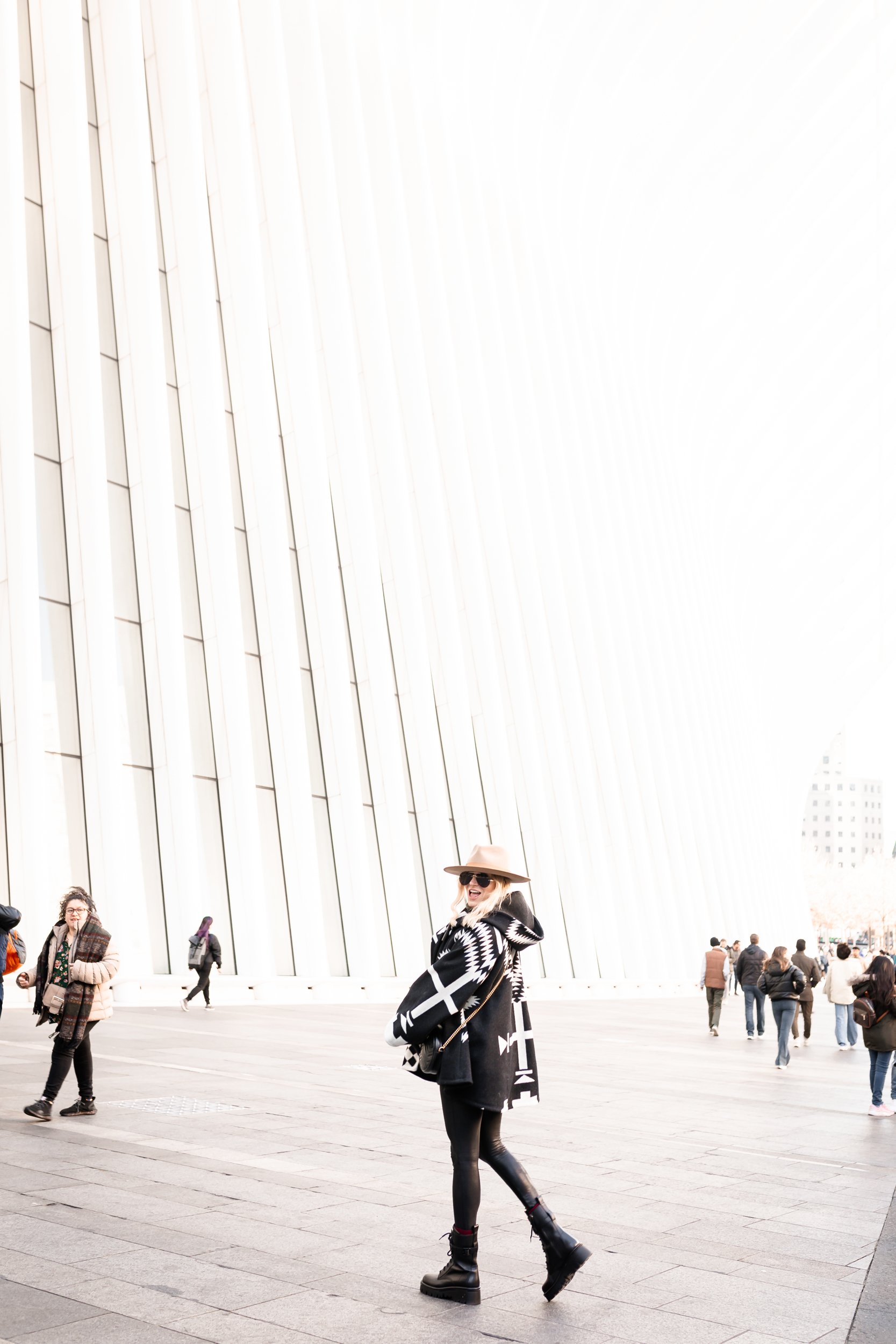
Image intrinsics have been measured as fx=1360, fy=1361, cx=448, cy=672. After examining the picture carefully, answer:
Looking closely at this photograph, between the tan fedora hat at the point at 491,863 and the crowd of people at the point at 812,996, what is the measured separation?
5.60 metres

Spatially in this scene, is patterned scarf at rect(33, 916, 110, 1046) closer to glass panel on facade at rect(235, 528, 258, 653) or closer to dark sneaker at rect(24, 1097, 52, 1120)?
dark sneaker at rect(24, 1097, 52, 1120)

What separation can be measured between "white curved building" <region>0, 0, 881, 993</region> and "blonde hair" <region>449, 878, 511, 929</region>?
11.5 m

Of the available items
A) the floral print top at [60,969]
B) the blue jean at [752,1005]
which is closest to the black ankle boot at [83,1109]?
the floral print top at [60,969]

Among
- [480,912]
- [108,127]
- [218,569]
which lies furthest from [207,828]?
[480,912]

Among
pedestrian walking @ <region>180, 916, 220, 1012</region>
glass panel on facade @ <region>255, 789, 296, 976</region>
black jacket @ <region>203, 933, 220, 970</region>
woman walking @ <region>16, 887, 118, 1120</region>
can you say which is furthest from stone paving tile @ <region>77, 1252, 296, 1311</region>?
glass panel on facade @ <region>255, 789, 296, 976</region>

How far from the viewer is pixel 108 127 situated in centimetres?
1966

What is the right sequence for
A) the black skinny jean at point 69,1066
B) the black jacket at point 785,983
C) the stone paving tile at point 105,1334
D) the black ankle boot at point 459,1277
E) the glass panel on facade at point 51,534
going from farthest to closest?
the glass panel on facade at point 51,534 → the black jacket at point 785,983 → the black skinny jean at point 69,1066 → the black ankle boot at point 459,1277 → the stone paving tile at point 105,1334

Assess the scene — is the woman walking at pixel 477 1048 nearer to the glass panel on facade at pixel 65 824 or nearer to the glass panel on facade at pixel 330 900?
the glass panel on facade at pixel 65 824

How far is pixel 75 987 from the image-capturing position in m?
7.94

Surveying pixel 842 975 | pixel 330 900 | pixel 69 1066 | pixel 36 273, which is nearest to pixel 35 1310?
pixel 69 1066

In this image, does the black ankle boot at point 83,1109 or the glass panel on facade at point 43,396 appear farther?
the glass panel on facade at point 43,396

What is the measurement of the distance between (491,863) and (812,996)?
14.5 m

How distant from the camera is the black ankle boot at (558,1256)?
462cm

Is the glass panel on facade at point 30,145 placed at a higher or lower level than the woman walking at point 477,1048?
higher
